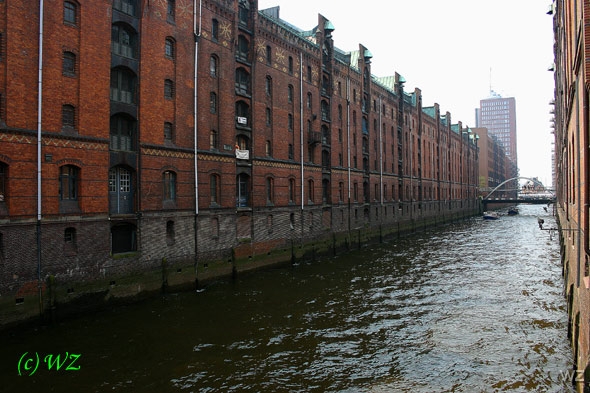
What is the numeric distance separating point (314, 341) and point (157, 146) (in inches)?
523

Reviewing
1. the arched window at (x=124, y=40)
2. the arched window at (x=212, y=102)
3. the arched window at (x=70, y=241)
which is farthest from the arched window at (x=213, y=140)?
the arched window at (x=70, y=241)

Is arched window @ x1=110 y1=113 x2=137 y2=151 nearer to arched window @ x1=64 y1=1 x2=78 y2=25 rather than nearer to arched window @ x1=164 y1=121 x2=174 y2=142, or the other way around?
arched window @ x1=164 y1=121 x2=174 y2=142

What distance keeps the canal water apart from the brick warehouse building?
105 inches

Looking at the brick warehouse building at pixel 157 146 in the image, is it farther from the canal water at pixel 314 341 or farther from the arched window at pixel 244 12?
the canal water at pixel 314 341

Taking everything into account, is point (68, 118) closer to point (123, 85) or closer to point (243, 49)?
point (123, 85)

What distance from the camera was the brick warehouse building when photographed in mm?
16922

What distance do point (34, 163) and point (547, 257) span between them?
36484 millimetres

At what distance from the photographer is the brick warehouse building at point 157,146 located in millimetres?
16922

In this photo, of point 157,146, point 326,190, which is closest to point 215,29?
point 157,146

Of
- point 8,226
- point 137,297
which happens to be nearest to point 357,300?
point 137,297

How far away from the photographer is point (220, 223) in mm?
26438

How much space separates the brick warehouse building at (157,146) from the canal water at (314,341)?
2671mm

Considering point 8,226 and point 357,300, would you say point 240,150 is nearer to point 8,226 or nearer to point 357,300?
point 357,300

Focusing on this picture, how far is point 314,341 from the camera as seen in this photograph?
610 inches
